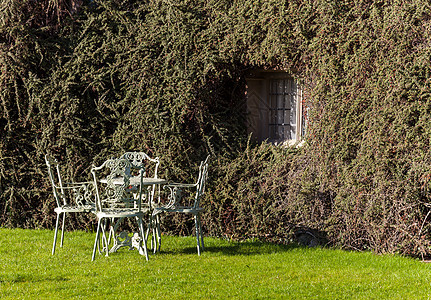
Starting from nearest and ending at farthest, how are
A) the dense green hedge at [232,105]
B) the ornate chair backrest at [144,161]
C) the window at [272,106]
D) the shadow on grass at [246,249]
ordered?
the dense green hedge at [232,105] < the shadow on grass at [246,249] < the ornate chair backrest at [144,161] < the window at [272,106]

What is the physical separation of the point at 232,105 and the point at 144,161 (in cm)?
152

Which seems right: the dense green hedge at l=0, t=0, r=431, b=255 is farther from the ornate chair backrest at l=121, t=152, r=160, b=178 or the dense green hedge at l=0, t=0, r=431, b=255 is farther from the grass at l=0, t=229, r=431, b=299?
the grass at l=0, t=229, r=431, b=299

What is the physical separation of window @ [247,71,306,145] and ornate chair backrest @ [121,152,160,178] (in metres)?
1.51

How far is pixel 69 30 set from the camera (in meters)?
9.23

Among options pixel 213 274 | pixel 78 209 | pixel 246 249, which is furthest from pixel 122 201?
pixel 246 249

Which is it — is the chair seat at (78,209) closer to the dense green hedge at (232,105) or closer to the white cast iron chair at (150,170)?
the white cast iron chair at (150,170)

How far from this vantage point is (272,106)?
8.70 metres

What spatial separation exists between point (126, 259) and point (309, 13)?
373 cm

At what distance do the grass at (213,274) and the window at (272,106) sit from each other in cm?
178

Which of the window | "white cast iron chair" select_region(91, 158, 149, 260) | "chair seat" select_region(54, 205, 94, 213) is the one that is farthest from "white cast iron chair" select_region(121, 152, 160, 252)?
the window

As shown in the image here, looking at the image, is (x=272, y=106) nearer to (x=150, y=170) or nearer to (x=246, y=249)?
(x=150, y=170)

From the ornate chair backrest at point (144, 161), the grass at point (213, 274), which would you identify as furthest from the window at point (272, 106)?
the grass at point (213, 274)

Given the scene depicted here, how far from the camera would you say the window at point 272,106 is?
27.7 feet

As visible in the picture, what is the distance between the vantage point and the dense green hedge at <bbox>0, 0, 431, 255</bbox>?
22.4 feet
